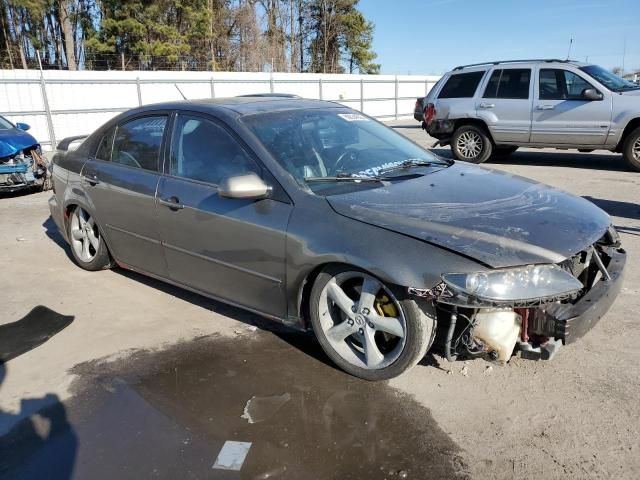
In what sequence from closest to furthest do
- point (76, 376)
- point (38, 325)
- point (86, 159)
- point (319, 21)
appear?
point (76, 376) < point (38, 325) < point (86, 159) < point (319, 21)

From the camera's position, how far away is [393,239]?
9.33 feet

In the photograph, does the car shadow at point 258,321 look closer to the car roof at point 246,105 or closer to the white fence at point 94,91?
the car roof at point 246,105

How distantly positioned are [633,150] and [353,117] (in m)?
7.25

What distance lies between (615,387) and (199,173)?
2.90m

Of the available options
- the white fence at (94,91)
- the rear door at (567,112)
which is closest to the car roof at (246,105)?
the rear door at (567,112)

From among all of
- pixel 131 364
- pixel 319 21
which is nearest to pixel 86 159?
pixel 131 364

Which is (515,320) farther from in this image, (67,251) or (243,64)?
(243,64)

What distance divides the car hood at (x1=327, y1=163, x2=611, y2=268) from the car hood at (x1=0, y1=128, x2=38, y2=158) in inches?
298

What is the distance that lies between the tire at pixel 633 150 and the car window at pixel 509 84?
1.92 metres

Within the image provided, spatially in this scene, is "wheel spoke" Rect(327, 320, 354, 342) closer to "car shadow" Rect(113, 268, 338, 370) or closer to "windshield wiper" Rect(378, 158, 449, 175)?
"car shadow" Rect(113, 268, 338, 370)

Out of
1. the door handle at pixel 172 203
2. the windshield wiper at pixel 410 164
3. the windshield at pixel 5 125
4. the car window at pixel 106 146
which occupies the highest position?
the car window at pixel 106 146

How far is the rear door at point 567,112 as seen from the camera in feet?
31.2

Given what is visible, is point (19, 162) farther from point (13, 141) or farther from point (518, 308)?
point (518, 308)

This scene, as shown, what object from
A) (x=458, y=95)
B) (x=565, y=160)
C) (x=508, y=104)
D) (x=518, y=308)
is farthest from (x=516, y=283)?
(x=565, y=160)
